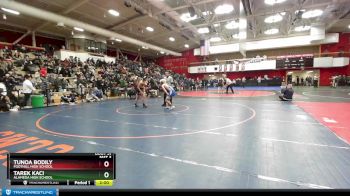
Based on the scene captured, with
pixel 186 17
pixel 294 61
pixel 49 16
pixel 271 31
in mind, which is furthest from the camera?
pixel 294 61

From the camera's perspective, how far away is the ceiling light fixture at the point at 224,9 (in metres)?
17.3

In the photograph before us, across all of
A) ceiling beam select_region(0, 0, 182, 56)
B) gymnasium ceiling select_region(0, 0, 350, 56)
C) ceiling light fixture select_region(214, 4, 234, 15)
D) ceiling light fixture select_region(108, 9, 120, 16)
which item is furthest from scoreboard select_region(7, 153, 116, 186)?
ceiling light fixture select_region(214, 4, 234, 15)

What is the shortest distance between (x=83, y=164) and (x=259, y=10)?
20.8 meters

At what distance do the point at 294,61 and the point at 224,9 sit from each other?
A: 622 inches

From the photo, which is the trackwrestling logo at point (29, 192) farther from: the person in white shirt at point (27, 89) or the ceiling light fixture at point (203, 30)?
the ceiling light fixture at point (203, 30)

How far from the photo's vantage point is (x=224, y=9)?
17969mm

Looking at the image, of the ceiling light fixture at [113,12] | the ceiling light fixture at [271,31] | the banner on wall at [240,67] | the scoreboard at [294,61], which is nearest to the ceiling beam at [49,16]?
the ceiling light fixture at [113,12]

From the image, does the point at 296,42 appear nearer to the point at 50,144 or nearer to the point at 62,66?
the point at 62,66

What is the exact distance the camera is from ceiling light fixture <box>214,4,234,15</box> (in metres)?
17.3

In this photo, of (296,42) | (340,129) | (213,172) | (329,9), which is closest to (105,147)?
(213,172)

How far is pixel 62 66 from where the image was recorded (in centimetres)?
1762

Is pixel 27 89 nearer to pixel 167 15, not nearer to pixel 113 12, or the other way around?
pixel 113 12

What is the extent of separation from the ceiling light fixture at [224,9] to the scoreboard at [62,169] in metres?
18.1

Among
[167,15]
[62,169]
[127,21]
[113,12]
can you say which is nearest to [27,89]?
[113,12]
